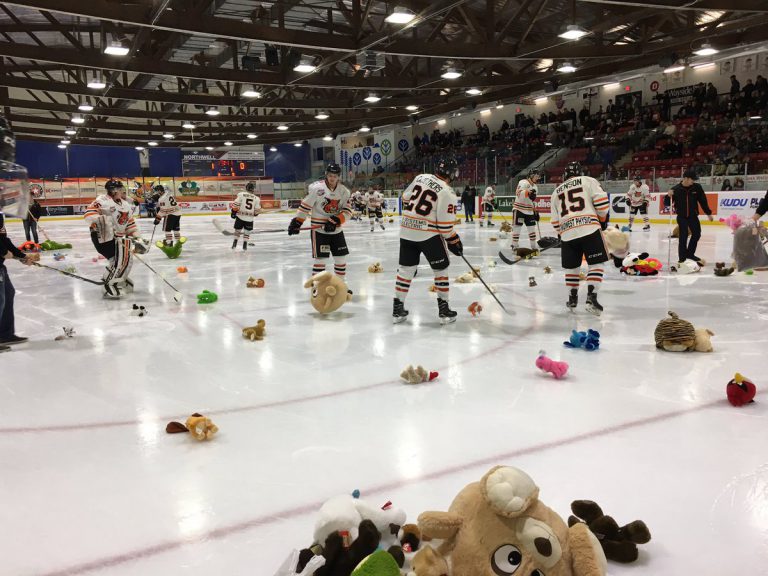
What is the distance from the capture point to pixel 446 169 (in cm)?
492

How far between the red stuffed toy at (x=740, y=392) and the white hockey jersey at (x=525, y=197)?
698 centimetres

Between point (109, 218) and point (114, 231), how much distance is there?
15 cm

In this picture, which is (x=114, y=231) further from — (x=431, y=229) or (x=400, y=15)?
(x=400, y=15)

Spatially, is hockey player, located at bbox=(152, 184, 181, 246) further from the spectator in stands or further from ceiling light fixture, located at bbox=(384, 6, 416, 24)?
the spectator in stands

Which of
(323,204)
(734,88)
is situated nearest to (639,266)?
(323,204)

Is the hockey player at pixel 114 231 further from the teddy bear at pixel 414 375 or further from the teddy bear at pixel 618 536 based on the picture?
the teddy bear at pixel 618 536

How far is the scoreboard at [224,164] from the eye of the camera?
31391 mm

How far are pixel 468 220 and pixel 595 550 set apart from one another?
18325 millimetres

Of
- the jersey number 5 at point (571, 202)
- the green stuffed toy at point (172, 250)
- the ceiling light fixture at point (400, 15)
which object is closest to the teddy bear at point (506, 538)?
the jersey number 5 at point (571, 202)

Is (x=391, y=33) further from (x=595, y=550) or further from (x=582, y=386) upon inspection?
(x=595, y=550)

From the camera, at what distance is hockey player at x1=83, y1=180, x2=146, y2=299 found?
619 centimetres

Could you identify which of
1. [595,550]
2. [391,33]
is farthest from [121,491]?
A: [391,33]

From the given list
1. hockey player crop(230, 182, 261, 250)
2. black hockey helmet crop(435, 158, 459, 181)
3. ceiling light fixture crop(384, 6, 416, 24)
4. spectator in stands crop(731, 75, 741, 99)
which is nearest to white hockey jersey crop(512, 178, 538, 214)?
ceiling light fixture crop(384, 6, 416, 24)

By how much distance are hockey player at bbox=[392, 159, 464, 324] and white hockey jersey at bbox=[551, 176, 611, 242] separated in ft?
3.36
